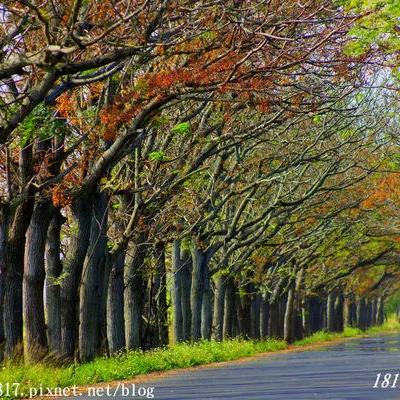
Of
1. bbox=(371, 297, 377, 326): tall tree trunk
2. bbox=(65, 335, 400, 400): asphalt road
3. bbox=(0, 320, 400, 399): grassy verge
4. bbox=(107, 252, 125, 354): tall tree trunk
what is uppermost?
bbox=(371, 297, 377, 326): tall tree trunk

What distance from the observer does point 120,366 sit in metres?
23.9

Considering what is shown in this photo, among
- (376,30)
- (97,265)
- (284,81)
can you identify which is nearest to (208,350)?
(97,265)

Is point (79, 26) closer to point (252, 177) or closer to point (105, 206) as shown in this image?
point (105, 206)

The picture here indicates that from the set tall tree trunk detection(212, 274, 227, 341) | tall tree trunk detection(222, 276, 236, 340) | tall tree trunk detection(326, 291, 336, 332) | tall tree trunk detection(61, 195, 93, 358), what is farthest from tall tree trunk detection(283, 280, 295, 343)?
tall tree trunk detection(61, 195, 93, 358)

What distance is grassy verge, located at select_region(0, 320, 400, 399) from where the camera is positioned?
1816 cm

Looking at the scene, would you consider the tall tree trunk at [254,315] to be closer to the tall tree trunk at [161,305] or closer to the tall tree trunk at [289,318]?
the tall tree trunk at [289,318]

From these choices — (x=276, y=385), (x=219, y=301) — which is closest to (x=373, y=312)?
(x=219, y=301)

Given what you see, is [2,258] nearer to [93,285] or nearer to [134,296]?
[93,285]

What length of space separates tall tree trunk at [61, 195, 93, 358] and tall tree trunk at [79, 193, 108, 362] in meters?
0.72

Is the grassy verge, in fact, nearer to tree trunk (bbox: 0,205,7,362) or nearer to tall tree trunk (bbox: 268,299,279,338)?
tree trunk (bbox: 0,205,7,362)

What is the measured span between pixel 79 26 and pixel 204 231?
23.5m

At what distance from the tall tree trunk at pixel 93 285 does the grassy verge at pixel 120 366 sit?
2.25 feet

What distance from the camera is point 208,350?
115 ft

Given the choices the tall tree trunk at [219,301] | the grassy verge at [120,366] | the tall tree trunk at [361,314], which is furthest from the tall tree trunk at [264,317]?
the tall tree trunk at [361,314]
